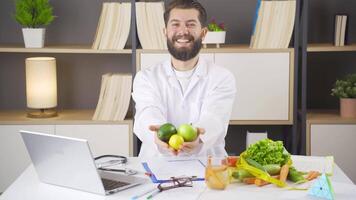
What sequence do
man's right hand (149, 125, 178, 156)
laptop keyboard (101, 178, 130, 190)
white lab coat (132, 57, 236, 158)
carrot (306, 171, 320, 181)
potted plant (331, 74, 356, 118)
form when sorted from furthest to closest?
1. potted plant (331, 74, 356, 118)
2. white lab coat (132, 57, 236, 158)
3. man's right hand (149, 125, 178, 156)
4. carrot (306, 171, 320, 181)
5. laptop keyboard (101, 178, 130, 190)

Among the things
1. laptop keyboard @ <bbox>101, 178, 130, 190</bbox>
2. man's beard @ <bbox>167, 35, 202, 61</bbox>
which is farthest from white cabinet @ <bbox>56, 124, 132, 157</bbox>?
laptop keyboard @ <bbox>101, 178, 130, 190</bbox>

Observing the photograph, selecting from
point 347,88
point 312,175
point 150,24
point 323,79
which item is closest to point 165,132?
point 312,175

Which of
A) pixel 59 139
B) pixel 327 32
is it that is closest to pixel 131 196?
pixel 59 139

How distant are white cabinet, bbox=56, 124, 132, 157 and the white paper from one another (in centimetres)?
126

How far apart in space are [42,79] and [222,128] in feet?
4.57

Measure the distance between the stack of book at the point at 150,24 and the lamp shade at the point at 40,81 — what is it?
59cm

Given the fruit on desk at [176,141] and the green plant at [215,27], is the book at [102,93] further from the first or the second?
the fruit on desk at [176,141]

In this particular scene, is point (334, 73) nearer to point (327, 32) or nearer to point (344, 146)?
point (327, 32)

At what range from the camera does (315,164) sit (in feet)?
8.25

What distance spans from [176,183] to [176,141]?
26cm

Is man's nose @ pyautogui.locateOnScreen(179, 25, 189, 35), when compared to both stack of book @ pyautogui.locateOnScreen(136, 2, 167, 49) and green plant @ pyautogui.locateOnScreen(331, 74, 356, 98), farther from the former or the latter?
green plant @ pyautogui.locateOnScreen(331, 74, 356, 98)

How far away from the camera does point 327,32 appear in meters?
4.04

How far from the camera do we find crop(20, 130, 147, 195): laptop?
212cm

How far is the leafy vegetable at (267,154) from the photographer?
234 centimetres
